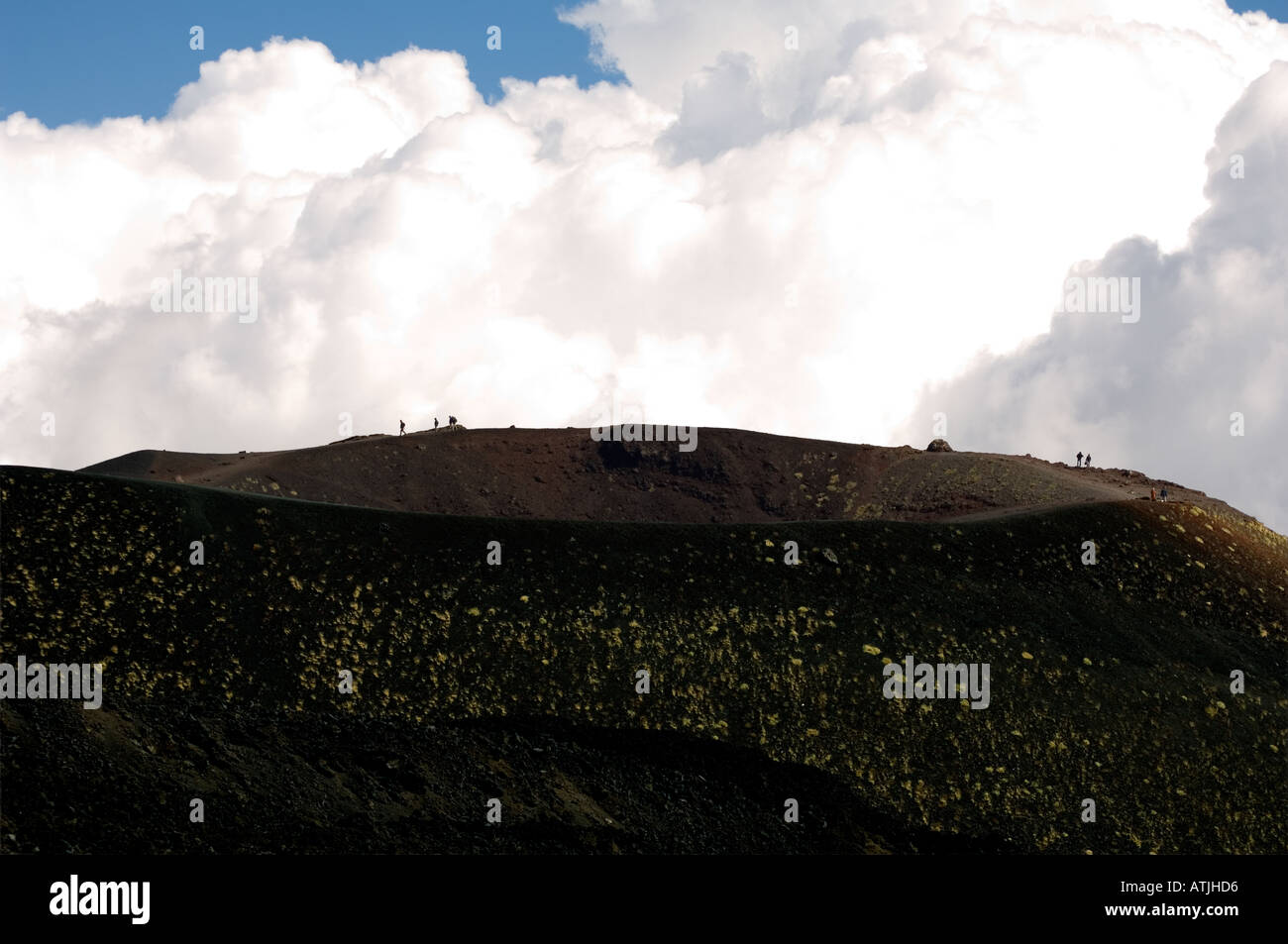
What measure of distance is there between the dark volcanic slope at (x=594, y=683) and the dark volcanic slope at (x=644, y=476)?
109ft

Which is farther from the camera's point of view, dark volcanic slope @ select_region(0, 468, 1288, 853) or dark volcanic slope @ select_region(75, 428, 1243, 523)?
dark volcanic slope @ select_region(75, 428, 1243, 523)

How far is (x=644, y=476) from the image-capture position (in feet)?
350

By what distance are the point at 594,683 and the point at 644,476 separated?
182 feet

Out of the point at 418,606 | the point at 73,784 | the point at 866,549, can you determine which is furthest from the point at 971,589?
the point at 73,784

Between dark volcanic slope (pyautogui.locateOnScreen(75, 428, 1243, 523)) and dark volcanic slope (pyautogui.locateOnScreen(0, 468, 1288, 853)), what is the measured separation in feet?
109

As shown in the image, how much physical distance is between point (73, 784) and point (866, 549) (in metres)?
33.7

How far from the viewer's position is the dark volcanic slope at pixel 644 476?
315ft

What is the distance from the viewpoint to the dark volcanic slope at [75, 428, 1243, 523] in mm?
95875

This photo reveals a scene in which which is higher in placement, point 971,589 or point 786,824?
point 971,589

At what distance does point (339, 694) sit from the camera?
48562mm
